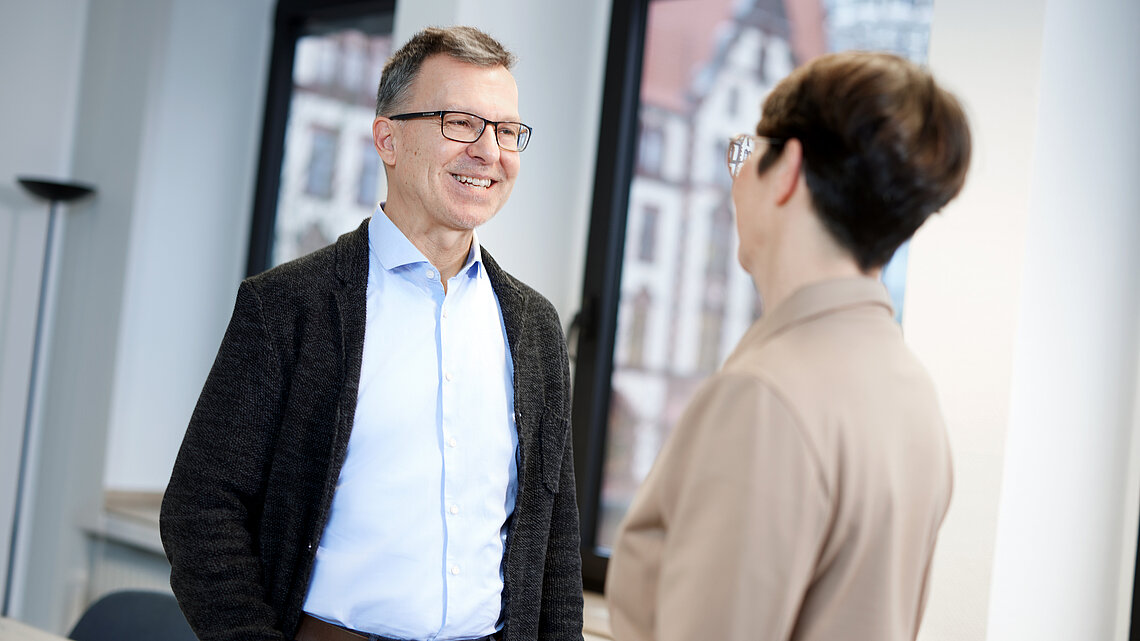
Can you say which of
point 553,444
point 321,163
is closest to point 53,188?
point 321,163

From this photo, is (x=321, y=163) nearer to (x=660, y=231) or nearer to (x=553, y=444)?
(x=660, y=231)

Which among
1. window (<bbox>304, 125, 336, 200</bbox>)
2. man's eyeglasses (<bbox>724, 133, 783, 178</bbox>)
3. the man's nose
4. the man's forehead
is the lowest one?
man's eyeglasses (<bbox>724, 133, 783, 178</bbox>)

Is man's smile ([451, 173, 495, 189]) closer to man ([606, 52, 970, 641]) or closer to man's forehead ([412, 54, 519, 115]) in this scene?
man's forehead ([412, 54, 519, 115])

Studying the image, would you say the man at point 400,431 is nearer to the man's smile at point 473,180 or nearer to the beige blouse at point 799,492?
the man's smile at point 473,180

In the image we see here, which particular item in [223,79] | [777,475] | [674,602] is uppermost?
[223,79]

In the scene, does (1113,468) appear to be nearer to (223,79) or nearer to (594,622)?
(594,622)

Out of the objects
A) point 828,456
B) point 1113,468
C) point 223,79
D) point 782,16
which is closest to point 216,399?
point 828,456

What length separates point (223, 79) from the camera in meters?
4.05

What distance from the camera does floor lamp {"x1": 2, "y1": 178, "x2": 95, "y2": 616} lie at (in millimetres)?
3697

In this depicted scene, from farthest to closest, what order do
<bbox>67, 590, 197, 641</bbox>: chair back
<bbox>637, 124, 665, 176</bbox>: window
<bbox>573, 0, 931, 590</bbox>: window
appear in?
<bbox>637, 124, 665, 176</bbox>: window < <bbox>573, 0, 931, 590</bbox>: window < <bbox>67, 590, 197, 641</bbox>: chair back

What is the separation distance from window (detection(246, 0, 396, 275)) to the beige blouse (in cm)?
315

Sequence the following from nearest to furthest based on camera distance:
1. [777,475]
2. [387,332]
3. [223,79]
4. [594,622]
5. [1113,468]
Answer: [777,475], [387,332], [1113,468], [594,622], [223,79]

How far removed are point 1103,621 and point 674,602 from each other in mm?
1662

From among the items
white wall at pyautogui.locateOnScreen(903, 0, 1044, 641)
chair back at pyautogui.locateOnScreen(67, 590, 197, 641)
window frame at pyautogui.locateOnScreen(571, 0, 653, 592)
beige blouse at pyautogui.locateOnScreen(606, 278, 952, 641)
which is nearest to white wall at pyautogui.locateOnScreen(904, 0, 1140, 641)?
white wall at pyautogui.locateOnScreen(903, 0, 1044, 641)
